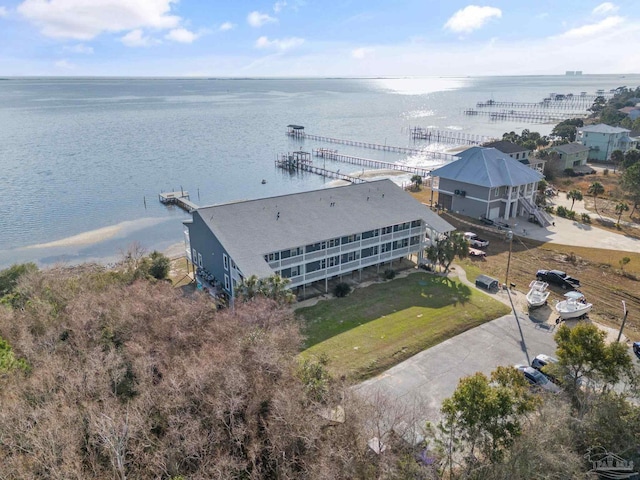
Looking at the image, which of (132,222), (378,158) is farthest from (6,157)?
(378,158)

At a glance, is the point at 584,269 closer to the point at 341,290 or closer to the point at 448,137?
the point at 341,290

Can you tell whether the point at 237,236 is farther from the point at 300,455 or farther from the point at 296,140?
the point at 296,140

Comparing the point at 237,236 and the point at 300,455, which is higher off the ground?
the point at 237,236

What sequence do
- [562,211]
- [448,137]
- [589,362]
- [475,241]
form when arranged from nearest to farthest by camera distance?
[589,362], [475,241], [562,211], [448,137]

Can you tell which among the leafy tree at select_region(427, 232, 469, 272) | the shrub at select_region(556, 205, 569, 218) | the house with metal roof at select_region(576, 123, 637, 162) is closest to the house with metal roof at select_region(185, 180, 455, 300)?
the leafy tree at select_region(427, 232, 469, 272)

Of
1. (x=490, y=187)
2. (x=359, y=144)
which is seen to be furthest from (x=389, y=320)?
(x=359, y=144)

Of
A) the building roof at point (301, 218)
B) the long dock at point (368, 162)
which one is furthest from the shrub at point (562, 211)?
the long dock at point (368, 162)

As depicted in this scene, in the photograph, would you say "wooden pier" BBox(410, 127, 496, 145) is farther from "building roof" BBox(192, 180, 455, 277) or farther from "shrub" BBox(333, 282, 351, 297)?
"shrub" BBox(333, 282, 351, 297)
